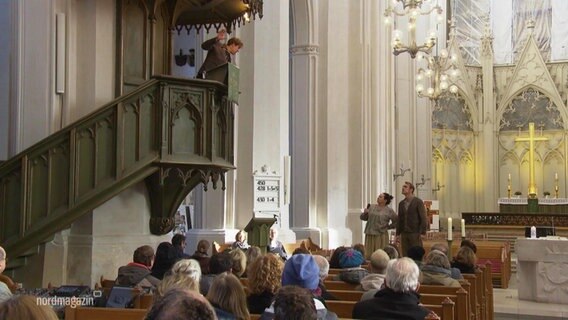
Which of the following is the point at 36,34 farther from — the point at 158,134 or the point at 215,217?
the point at 215,217

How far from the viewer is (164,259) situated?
6500mm

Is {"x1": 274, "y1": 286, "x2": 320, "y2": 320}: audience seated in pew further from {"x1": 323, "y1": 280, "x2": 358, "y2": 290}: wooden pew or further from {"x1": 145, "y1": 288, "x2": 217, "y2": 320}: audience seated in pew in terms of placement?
{"x1": 323, "y1": 280, "x2": 358, "y2": 290}: wooden pew

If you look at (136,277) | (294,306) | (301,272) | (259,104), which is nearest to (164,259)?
(136,277)

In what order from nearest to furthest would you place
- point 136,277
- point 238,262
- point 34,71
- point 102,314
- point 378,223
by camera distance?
1. point 102,314
2. point 136,277
3. point 238,262
4. point 34,71
5. point 378,223

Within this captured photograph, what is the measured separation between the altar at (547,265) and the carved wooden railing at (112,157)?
4559 millimetres

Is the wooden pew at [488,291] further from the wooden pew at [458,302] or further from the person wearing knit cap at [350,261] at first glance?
the wooden pew at [458,302]

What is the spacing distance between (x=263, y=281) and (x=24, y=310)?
273 centimetres

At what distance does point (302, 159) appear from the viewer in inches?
718

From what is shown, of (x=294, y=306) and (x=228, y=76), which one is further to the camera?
(x=228, y=76)

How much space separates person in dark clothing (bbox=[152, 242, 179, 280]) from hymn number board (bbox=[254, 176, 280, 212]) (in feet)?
21.0

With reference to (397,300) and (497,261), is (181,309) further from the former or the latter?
(497,261)

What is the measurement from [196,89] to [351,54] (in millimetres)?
11523

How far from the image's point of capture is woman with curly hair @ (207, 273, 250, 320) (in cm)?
404

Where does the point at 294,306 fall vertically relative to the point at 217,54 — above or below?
below
